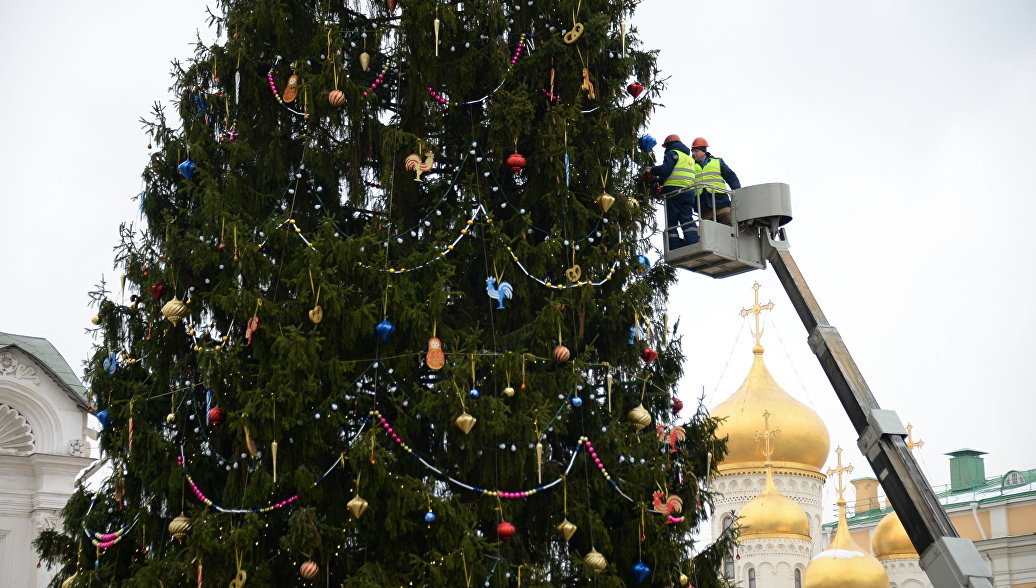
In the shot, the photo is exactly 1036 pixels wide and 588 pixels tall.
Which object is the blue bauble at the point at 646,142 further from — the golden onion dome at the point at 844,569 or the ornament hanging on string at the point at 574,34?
the golden onion dome at the point at 844,569

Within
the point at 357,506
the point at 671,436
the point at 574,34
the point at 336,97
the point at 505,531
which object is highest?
the point at 574,34

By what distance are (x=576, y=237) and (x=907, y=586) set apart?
33507 mm

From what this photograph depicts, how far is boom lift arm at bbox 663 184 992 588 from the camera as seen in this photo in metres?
11.2

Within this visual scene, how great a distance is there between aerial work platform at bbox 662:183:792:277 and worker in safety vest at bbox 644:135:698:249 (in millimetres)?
147

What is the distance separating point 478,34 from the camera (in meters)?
13.0

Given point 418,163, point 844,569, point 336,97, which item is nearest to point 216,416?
point 418,163

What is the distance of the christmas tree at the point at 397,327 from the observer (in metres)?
11.1

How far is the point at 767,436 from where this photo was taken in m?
42.7

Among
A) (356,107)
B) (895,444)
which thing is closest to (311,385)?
(356,107)

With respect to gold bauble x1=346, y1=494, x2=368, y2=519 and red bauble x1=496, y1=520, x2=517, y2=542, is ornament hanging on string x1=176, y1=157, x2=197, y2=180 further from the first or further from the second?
red bauble x1=496, y1=520, x2=517, y2=542

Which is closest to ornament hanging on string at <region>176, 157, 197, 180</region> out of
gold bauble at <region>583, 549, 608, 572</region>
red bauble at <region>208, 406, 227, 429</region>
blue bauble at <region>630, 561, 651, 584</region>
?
red bauble at <region>208, 406, 227, 429</region>

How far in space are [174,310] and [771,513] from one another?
109 feet

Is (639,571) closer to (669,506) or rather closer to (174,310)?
(669,506)

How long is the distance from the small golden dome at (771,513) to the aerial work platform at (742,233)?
98.1 feet
